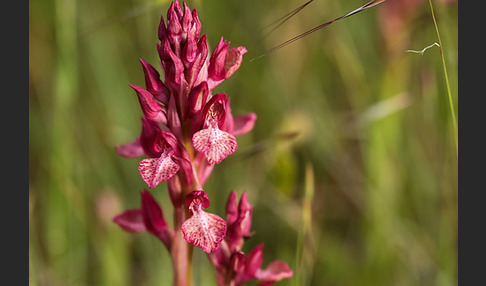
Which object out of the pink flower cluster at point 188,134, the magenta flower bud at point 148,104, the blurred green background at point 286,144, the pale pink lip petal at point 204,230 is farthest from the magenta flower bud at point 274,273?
the magenta flower bud at point 148,104

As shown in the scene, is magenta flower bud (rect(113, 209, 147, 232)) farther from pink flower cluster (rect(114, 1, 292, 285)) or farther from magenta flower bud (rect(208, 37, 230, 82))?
magenta flower bud (rect(208, 37, 230, 82))

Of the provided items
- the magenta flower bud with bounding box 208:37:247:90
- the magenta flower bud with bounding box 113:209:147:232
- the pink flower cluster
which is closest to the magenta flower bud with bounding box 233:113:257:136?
the pink flower cluster

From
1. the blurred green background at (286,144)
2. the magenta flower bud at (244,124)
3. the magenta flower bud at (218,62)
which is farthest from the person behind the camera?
the blurred green background at (286,144)

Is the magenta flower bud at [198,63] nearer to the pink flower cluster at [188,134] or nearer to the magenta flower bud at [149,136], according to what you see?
the pink flower cluster at [188,134]

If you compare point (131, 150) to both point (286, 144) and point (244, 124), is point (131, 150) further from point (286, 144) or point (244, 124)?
point (286, 144)

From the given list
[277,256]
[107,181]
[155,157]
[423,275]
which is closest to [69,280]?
[107,181]
